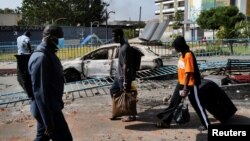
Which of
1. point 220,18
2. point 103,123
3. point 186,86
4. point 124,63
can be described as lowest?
point 103,123

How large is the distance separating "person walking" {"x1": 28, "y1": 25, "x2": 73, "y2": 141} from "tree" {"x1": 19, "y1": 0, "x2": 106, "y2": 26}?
71.9 meters

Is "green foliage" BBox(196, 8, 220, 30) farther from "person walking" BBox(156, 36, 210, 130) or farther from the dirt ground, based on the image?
"person walking" BBox(156, 36, 210, 130)

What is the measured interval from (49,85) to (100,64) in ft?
32.4

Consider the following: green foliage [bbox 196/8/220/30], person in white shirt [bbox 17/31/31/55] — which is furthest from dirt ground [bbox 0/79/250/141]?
green foliage [bbox 196/8/220/30]

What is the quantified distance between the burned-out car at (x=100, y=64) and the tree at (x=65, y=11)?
61847 millimetres

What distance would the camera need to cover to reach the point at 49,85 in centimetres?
462

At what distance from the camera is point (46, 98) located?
4.59m

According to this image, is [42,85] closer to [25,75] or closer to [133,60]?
[25,75]

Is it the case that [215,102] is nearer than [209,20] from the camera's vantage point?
Yes

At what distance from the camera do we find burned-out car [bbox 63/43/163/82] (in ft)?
47.2

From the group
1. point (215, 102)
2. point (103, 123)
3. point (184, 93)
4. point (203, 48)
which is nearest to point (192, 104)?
point (184, 93)

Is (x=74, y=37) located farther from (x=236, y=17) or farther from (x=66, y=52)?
(x=66, y=52)

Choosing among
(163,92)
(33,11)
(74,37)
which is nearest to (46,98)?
(163,92)

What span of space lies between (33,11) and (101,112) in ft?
239
